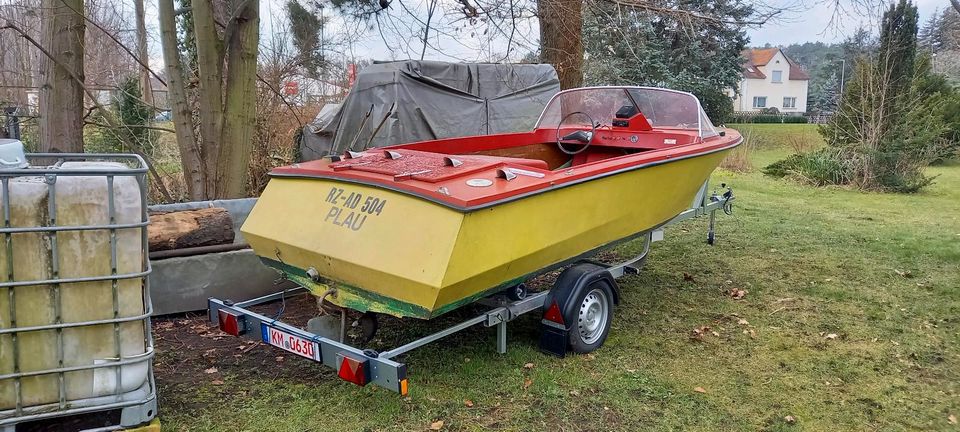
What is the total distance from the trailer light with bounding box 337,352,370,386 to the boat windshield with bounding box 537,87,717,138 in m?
3.68

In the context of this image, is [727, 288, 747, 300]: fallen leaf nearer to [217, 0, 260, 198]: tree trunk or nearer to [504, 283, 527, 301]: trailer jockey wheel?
[504, 283, 527, 301]: trailer jockey wheel

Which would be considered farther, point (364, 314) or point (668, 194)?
point (668, 194)

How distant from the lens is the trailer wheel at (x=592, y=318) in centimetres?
426

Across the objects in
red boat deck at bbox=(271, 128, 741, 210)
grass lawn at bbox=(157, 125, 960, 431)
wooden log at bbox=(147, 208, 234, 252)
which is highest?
red boat deck at bbox=(271, 128, 741, 210)

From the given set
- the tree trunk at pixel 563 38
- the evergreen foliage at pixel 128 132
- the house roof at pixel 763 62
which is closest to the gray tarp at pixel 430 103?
the tree trunk at pixel 563 38

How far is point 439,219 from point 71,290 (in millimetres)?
1646

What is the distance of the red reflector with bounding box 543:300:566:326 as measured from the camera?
4.16 m

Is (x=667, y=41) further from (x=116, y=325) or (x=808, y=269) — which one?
(x=116, y=325)

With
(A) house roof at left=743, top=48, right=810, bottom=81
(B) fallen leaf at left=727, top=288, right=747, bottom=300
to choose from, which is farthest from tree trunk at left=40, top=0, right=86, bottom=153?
(A) house roof at left=743, top=48, right=810, bottom=81

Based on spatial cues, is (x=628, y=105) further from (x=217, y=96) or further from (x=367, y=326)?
(x=217, y=96)

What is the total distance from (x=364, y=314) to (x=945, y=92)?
75.6ft

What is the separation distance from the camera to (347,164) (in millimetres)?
4059

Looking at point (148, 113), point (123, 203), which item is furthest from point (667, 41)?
point (123, 203)

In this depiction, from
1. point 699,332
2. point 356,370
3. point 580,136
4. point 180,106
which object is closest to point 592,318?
point 699,332
